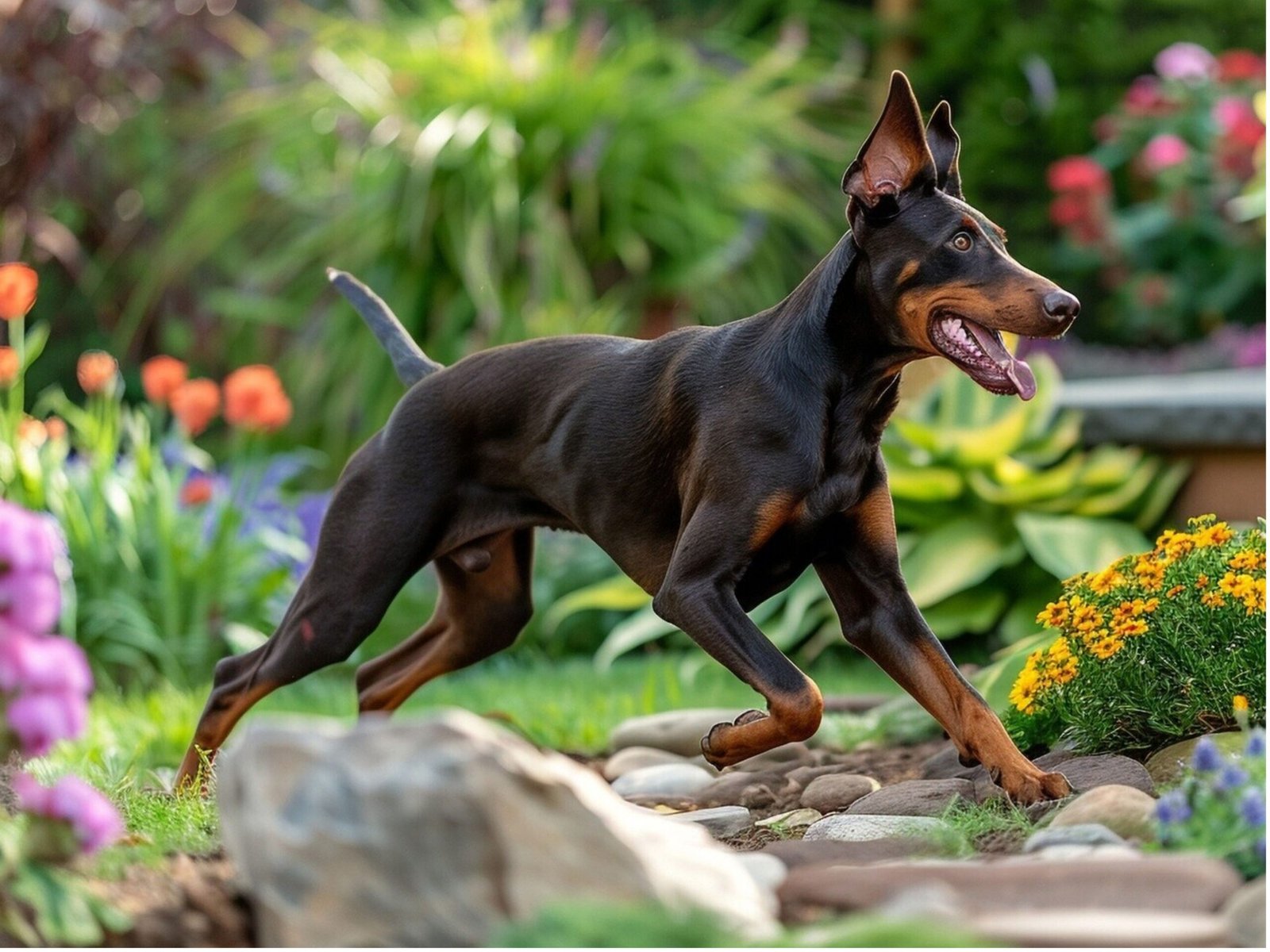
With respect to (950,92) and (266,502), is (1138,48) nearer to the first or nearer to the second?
(950,92)

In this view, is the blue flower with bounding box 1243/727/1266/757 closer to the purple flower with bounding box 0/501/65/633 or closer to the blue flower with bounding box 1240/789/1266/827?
the blue flower with bounding box 1240/789/1266/827

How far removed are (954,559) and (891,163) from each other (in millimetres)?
2849

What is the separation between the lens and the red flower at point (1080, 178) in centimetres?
1016

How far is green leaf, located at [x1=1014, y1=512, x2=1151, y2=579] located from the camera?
18.9 ft

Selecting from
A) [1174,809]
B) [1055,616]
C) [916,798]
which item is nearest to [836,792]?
[916,798]

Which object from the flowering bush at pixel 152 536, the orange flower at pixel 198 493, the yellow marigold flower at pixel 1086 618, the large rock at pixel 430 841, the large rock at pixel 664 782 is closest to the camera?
the large rock at pixel 430 841

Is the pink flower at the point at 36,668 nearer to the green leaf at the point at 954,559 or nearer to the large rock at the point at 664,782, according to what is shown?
the large rock at the point at 664,782

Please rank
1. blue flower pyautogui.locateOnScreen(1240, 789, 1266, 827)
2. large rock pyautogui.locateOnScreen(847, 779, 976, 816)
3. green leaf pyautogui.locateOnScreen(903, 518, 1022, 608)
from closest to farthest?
blue flower pyautogui.locateOnScreen(1240, 789, 1266, 827) → large rock pyautogui.locateOnScreen(847, 779, 976, 816) → green leaf pyautogui.locateOnScreen(903, 518, 1022, 608)

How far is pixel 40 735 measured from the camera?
2418 mm

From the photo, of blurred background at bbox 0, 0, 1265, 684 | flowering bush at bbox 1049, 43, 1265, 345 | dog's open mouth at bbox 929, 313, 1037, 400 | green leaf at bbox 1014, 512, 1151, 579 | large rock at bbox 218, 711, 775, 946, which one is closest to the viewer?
large rock at bbox 218, 711, 775, 946

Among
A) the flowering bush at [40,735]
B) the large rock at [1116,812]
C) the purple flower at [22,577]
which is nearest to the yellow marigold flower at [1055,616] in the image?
the large rock at [1116,812]

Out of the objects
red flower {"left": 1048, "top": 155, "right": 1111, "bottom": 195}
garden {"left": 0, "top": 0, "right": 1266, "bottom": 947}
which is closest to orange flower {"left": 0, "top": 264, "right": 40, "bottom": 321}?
garden {"left": 0, "top": 0, "right": 1266, "bottom": 947}

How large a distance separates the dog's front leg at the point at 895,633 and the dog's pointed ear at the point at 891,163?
66 cm

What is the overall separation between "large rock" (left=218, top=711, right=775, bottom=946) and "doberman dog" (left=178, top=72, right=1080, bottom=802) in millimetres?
930
